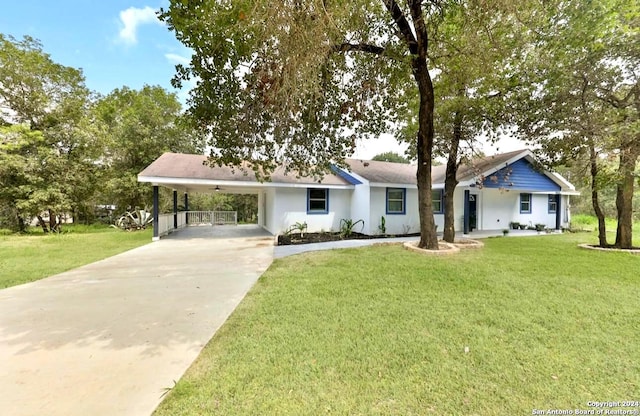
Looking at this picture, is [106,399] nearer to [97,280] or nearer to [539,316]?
[97,280]

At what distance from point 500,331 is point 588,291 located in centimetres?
272

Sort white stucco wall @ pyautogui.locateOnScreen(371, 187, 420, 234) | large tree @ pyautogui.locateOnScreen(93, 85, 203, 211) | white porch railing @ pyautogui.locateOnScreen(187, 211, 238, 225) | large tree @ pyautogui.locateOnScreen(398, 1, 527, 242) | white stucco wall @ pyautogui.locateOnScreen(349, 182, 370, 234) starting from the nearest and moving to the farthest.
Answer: large tree @ pyautogui.locateOnScreen(398, 1, 527, 242) → white stucco wall @ pyautogui.locateOnScreen(349, 182, 370, 234) → white stucco wall @ pyautogui.locateOnScreen(371, 187, 420, 234) → large tree @ pyautogui.locateOnScreen(93, 85, 203, 211) → white porch railing @ pyautogui.locateOnScreen(187, 211, 238, 225)

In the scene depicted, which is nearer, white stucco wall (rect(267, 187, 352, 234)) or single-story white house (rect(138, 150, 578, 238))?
single-story white house (rect(138, 150, 578, 238))

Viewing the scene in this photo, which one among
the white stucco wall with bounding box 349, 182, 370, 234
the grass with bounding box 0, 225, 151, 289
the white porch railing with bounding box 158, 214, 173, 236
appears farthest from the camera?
the white porch railing with bounding box 158, 214, 173, 236

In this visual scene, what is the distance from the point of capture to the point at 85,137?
1641 centimetres

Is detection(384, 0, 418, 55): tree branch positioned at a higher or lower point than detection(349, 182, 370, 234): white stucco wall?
higher

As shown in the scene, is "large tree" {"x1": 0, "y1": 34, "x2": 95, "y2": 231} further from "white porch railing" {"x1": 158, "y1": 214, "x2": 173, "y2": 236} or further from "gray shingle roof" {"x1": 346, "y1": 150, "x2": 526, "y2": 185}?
"gray shingle roof" {"x1": 346, "y1": 150, "x2": 526, "y2": 185}

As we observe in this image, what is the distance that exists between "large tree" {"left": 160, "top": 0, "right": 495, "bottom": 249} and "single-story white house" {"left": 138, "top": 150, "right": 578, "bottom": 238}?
13.0 feet

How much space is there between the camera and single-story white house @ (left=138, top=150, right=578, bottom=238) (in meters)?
12.0

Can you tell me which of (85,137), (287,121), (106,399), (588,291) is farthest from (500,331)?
(85,137)

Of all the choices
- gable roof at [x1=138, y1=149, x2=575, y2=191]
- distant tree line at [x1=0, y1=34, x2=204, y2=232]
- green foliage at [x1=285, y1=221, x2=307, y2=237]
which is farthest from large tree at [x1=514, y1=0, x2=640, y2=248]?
distant tree line at [x1=0, y1=34, x2=204, y2=232]

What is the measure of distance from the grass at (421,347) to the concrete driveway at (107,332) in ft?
1.16

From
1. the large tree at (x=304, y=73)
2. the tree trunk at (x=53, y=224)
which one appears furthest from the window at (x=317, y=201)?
the tree trunk at (x=53, y=224)

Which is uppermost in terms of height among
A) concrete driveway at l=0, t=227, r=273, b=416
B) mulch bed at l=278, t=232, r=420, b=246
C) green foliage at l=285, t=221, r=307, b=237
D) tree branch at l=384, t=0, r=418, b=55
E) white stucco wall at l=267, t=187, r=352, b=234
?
tree branch at l=384, t=0, r=418, b=55
